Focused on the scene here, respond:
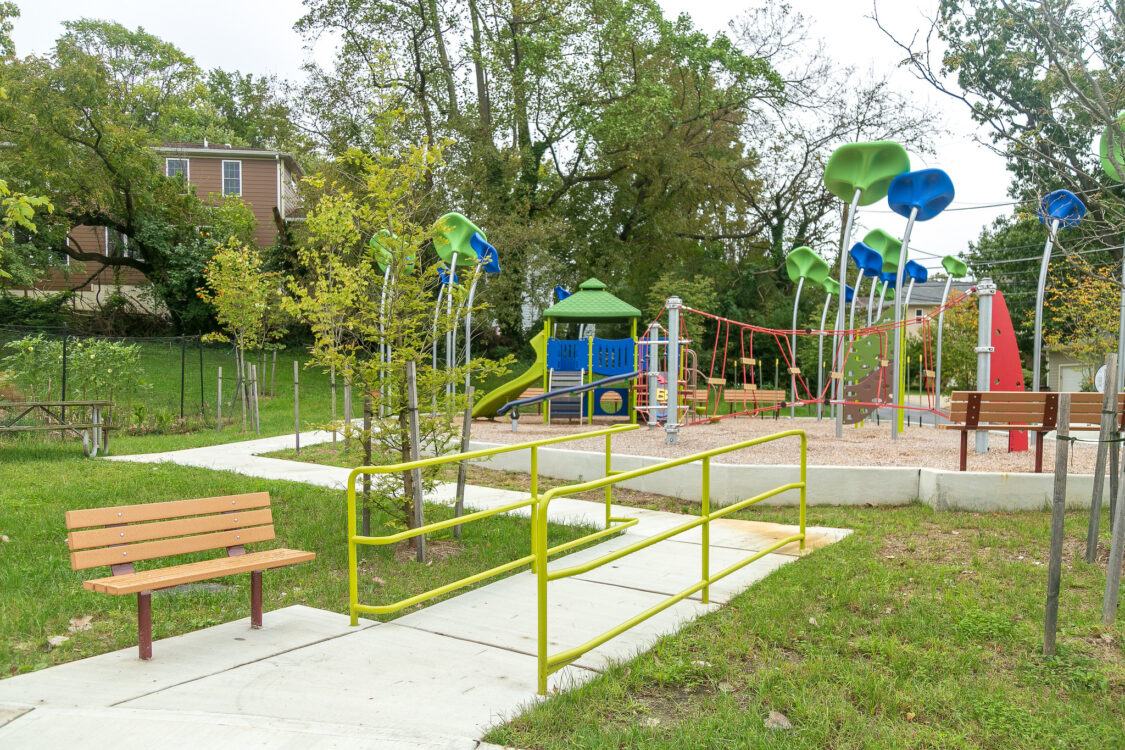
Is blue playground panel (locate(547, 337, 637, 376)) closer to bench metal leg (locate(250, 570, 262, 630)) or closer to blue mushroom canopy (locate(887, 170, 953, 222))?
blue mushroom canopy (locate(887, 170, 953, 222))

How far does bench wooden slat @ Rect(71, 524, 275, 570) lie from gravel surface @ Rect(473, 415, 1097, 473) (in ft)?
19.8

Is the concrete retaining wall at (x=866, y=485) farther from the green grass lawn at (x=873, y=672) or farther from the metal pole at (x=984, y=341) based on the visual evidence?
the metal pole at (x=984, y=341)

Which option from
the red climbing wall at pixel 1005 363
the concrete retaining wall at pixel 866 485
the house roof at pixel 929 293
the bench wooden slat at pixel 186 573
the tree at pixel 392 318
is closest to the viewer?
the bench wooden slat at pixel 186 573

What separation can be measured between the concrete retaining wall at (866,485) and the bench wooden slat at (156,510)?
496 centimetres

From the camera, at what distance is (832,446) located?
11.3 m

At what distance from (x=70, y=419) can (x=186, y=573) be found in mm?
10810

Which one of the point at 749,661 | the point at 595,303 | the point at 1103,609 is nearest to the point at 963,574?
the point at 1103,609

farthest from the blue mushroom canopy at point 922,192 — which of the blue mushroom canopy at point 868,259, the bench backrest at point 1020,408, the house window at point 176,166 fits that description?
the house window at point 176,166

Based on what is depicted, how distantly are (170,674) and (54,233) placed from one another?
2647 cm

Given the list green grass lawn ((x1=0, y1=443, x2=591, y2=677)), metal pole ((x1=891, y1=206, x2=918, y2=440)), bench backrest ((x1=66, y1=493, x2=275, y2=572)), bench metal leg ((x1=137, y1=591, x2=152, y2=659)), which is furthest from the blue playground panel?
bench metal leg ((x1=137, y1=591, x2=152, y2=659))

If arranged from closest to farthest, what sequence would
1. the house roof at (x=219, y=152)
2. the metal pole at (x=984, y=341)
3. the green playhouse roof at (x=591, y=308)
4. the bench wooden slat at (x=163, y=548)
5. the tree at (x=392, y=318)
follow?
the bench wooden slat at (x=163, y=548) → the tree at (x=392, y=318) → the metal pole at (x=984, y=341) → the green playhouse roof at (x=591, y=308) → the house roof at (x=219, y=152)

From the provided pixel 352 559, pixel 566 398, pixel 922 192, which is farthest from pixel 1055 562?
pixel 566 398

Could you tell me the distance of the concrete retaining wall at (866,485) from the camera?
25.8 feet

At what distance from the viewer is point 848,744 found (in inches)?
130
